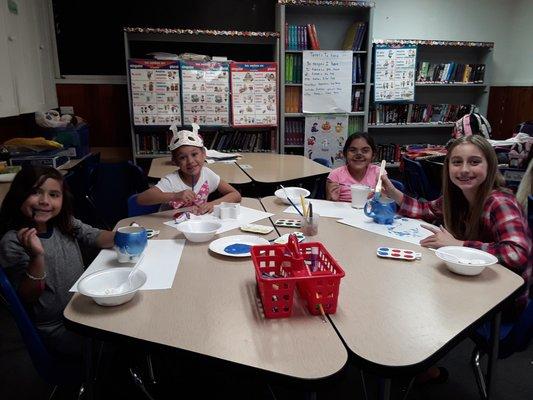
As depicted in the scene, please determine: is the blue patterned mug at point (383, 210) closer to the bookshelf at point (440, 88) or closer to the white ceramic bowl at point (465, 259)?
the white ceramic bowl at point (465, 259)

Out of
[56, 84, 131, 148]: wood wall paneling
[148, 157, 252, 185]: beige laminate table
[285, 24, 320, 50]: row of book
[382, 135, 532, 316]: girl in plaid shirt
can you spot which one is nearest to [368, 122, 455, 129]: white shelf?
[285, 24, 320, 50]: row of book

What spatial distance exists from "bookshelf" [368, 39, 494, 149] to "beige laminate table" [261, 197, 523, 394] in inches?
145

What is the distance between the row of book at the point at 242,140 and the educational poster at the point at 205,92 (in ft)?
0.82

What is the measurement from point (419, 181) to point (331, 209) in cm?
173

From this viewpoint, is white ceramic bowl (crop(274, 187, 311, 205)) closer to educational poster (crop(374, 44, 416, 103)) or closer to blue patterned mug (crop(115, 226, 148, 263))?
blue patterned mug (crop(115, 226, 148, 263))

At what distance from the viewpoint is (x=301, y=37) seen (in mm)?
4383

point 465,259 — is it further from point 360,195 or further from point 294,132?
point 294,132

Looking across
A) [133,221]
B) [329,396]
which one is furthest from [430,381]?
[133,221]

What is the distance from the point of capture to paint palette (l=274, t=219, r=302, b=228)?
1.71 meters

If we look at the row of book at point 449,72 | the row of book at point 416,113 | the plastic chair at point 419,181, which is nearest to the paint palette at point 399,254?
the plastic chair at point 419,181

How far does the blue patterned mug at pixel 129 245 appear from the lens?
1.29 meters

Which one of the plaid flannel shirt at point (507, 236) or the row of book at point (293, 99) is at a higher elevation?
the row of book at point (293, 99)

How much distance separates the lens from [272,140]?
4582 millimetres

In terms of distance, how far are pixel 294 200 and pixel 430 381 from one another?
3.44 feet
